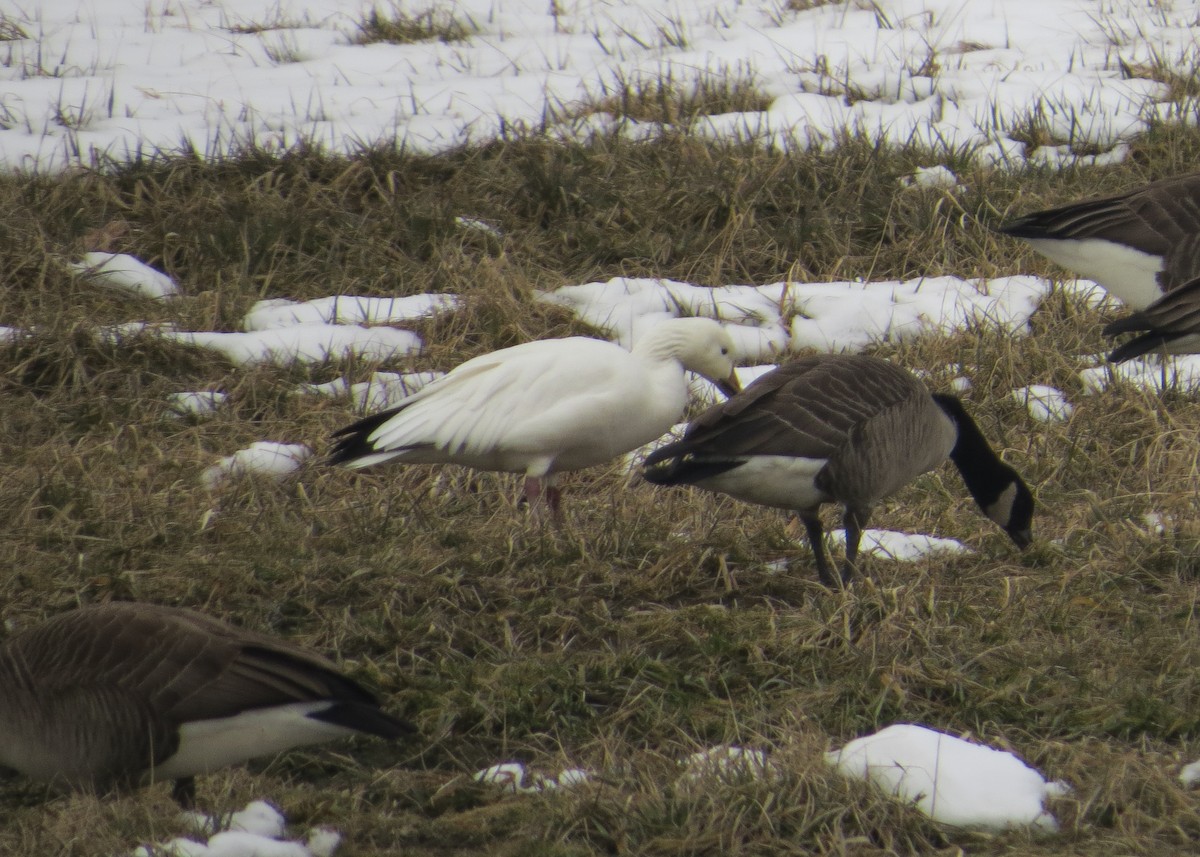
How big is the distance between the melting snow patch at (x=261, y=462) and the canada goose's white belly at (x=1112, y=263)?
342cm

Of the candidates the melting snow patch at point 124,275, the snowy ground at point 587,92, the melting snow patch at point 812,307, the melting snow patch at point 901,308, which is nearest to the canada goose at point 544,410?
the snowy ground at point 587,92

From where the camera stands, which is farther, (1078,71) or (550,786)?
(1078,71)

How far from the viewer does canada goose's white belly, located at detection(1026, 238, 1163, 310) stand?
6832mm

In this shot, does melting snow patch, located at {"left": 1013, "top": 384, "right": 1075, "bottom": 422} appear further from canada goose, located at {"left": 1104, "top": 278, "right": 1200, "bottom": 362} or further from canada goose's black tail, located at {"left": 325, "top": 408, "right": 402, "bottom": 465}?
canada goose's black tail, located at {"left": 325, "top": 408, "right": 402, "bottom": 465}

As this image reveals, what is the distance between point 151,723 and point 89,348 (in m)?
3.61

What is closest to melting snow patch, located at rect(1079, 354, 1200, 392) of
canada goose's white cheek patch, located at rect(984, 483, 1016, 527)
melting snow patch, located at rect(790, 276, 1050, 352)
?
melting snow patch, located at rect(790, 276, 1050, 352)

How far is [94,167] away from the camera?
8.03m

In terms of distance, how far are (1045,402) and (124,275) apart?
438 cm

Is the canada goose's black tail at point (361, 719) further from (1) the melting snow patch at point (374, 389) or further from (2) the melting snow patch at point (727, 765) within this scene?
(1) the melting snow patch at point (374, 389)

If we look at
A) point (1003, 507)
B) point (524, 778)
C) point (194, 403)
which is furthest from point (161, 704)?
point (194, 403)

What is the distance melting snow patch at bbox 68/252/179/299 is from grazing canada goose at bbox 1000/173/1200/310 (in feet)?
13.2

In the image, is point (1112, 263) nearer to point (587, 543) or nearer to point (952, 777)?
point (587, 543)

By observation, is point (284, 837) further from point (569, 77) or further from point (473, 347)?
point (569, 77)

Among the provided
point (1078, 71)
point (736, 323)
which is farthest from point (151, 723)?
point (1078, 71)
